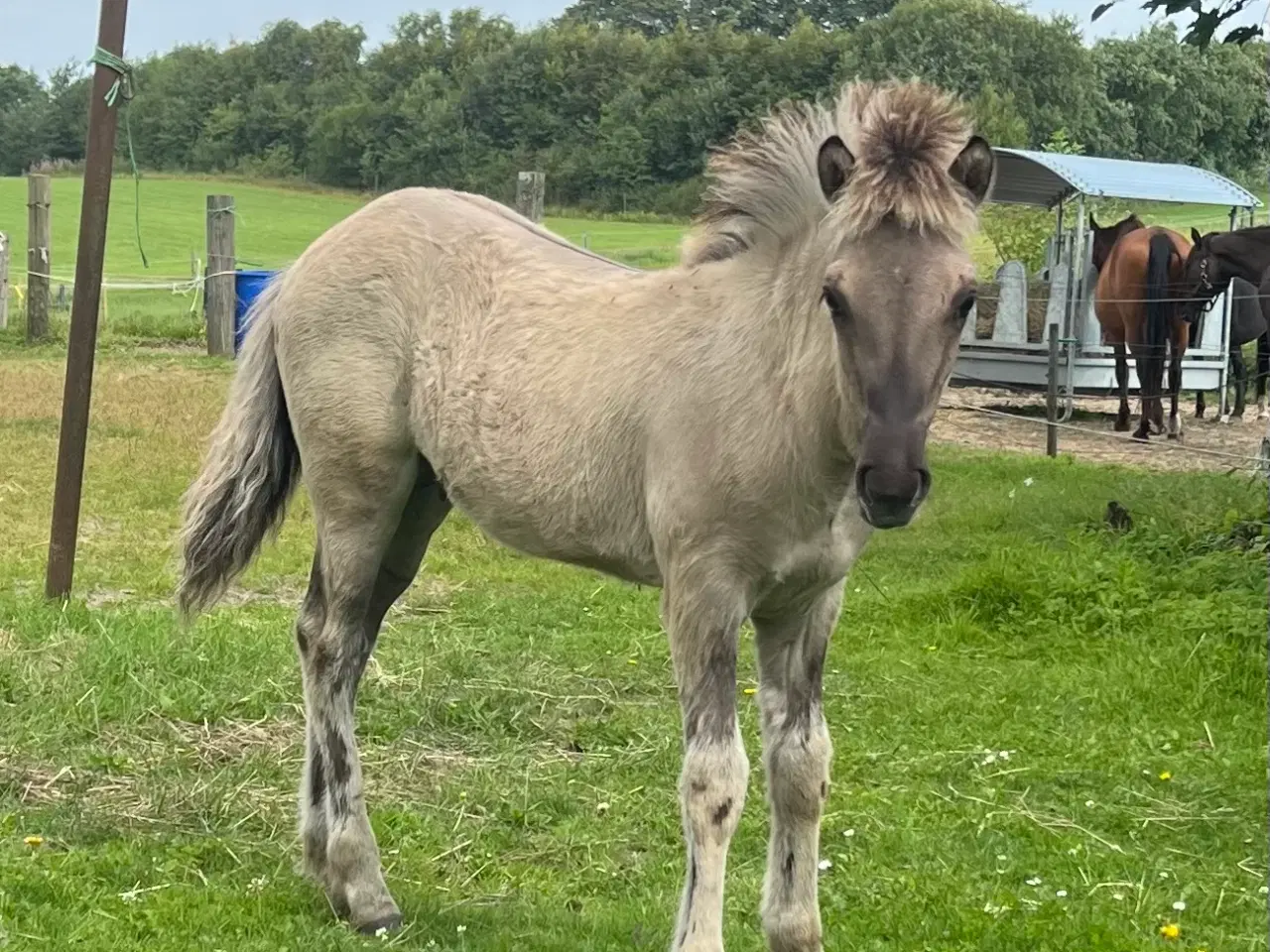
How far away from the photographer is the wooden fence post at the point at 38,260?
55.9ft

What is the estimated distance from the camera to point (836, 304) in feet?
9.20

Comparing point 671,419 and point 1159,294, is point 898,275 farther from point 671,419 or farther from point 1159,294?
point 1159,294

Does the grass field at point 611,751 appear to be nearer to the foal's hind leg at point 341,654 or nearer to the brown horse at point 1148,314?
the foal's hind leg at point 341,654

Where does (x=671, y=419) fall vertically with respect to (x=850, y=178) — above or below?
below

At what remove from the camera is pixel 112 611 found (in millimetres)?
6062

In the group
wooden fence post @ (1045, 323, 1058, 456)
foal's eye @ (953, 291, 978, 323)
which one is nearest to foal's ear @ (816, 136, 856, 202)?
foal's eye @ (953, 291, 978, 323)

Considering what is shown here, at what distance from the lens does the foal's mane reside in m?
2.84

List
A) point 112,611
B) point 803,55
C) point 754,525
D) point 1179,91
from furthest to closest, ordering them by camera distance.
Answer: point 1179,91 < point 803,55 < point 112,611 < point 754,525

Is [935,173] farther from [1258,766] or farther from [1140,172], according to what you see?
[1140,172]

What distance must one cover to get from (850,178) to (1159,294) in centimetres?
1214

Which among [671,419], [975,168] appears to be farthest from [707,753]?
[975,168]

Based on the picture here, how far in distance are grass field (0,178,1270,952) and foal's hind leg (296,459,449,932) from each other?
0.19m

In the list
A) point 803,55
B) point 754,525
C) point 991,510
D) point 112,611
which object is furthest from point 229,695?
point 803,55

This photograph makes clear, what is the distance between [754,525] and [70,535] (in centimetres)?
416
